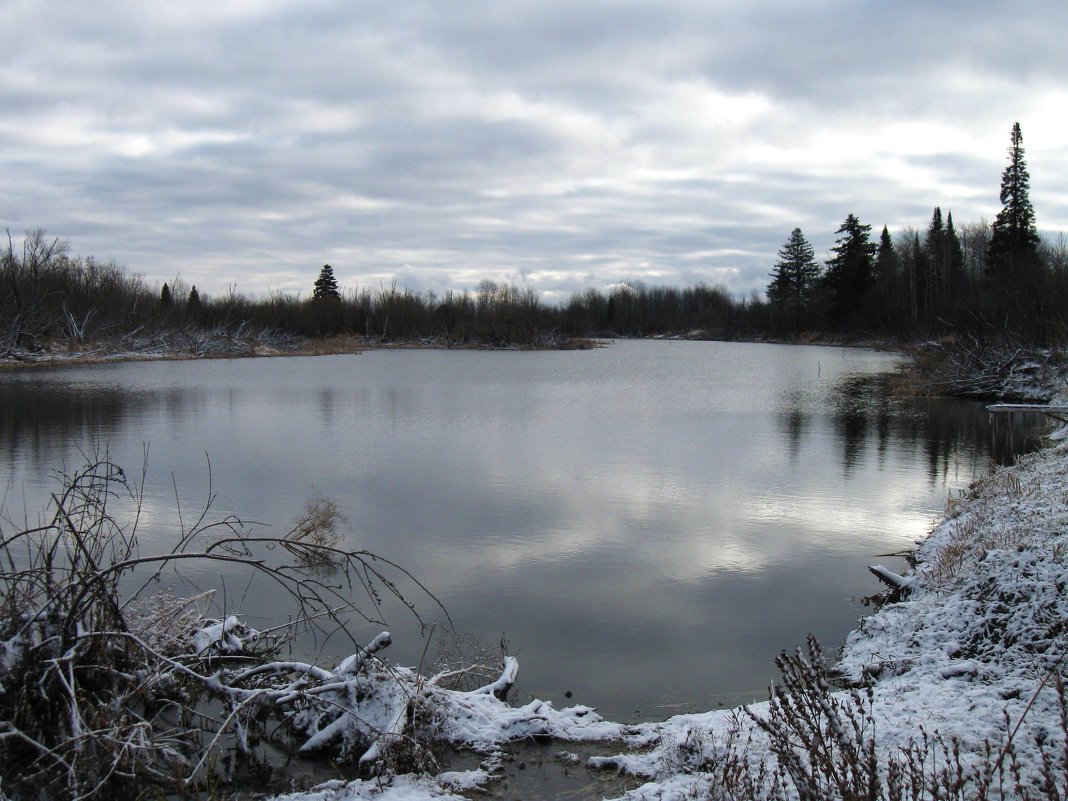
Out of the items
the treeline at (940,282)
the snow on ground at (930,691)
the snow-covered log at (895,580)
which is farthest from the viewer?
the treeline at (940,282)

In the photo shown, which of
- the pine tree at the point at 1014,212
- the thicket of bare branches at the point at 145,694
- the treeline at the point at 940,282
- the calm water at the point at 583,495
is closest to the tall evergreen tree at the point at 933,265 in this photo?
the treeline at the point at 940,282

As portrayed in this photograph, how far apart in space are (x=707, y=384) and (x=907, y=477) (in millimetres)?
17110

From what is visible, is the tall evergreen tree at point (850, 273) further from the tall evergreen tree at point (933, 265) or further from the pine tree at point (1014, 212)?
the pine tree at point (1014, 212)

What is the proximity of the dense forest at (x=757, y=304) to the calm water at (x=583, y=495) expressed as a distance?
11.2 m

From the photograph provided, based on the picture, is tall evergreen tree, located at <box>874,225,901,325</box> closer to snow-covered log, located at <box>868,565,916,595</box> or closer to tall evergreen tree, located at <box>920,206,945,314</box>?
tall evergreen tree, located at <box>920,206,945,314</box>

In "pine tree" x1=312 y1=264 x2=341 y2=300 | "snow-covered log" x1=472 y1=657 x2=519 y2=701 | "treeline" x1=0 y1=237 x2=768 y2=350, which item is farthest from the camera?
"pine tree" x1=312 y1=264 x2=341 y2=300

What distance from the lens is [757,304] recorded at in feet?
290

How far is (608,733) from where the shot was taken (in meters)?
4.88

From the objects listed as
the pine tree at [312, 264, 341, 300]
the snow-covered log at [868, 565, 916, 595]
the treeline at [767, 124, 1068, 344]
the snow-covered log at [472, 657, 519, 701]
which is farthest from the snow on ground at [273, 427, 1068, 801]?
the pine tree at [312, 264, 341, 300]

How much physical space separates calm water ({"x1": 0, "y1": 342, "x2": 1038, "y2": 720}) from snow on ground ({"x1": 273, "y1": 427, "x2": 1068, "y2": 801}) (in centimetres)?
55

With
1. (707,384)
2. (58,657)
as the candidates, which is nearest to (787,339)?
(707,384)

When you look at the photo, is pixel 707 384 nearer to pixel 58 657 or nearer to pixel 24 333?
pixel 58 657

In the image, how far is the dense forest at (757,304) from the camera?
32.5m

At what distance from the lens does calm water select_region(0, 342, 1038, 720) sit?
6.64 metres
